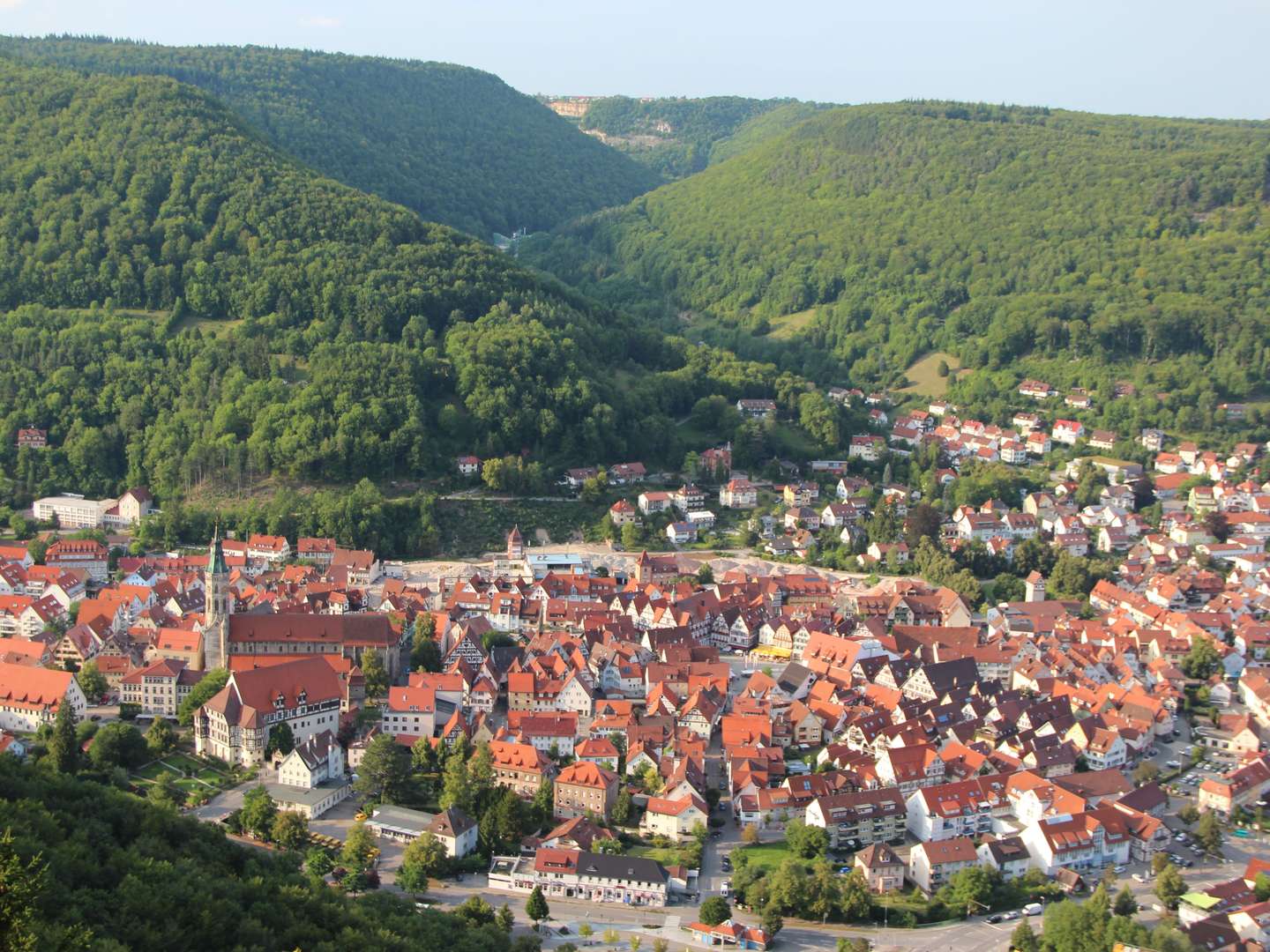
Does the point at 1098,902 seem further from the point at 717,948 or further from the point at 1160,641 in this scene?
the point at 1160,641

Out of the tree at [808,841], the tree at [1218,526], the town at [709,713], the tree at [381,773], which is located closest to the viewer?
the town at [709,713]

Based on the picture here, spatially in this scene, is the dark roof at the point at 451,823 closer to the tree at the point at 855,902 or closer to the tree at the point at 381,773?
the tree at the point at 381,773

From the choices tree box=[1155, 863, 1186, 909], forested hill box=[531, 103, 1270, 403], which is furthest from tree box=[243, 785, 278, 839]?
forested hill box=[531, 103, 1270, 403]

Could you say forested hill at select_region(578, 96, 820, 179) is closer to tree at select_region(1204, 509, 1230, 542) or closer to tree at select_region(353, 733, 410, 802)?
tree at select_region(1204, 509, 1230, 542)

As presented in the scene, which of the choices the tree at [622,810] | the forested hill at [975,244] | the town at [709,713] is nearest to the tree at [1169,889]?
the town at [709,713]

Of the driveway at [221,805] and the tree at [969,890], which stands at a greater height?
the tree at [969,890]

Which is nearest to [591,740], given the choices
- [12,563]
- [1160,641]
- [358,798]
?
[358,798]
